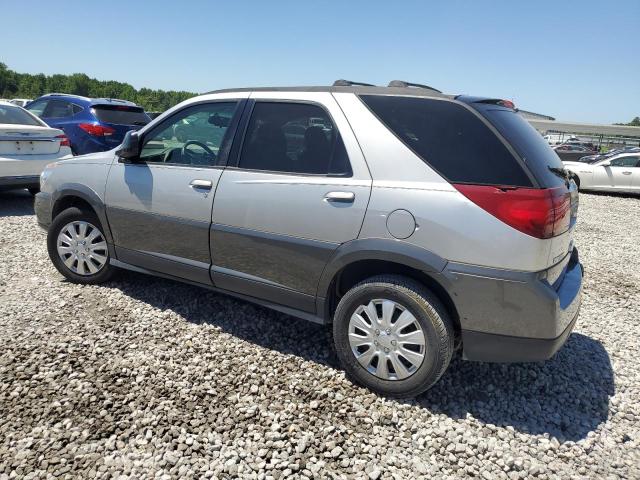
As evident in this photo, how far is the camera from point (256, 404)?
274 cm

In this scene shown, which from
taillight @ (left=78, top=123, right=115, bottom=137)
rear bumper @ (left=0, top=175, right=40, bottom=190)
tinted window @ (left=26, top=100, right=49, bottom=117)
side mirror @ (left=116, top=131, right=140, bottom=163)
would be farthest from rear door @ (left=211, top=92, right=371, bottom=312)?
tinted window @ (left=26, top=100, right=49, bottom=117)

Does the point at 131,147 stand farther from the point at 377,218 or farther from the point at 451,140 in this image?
the point at 451,140

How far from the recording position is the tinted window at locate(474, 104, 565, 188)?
2510 millimetres

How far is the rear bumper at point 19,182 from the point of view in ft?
22.1

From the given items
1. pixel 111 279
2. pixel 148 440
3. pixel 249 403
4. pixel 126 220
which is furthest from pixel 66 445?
pixel 111 279

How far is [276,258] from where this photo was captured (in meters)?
3.14

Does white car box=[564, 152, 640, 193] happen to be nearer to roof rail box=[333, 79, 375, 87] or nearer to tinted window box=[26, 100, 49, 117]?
roof rail box=[333, 79, 375, 87]

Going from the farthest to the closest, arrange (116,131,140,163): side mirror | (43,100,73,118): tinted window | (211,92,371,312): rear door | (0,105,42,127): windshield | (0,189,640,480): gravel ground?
(43,100,73,118): tinted window < (0,105,42,127): windshield < (116,131,140,163): side mirror < (211,92,371,312): rear door < (0,189,640,480): gravel ground

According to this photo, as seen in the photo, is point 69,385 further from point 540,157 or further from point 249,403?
point 540,157

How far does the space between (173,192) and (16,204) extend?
19.1 ft

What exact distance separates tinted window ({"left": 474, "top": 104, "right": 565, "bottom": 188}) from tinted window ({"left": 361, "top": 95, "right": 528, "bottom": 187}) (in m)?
0.08

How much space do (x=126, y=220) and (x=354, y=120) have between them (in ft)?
7.20

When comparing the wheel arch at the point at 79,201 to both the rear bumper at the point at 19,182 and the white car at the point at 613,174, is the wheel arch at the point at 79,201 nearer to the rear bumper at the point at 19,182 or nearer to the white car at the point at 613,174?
the rear bumper at the point at 19,182

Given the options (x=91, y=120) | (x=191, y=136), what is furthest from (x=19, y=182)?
(x=191, y=136)
